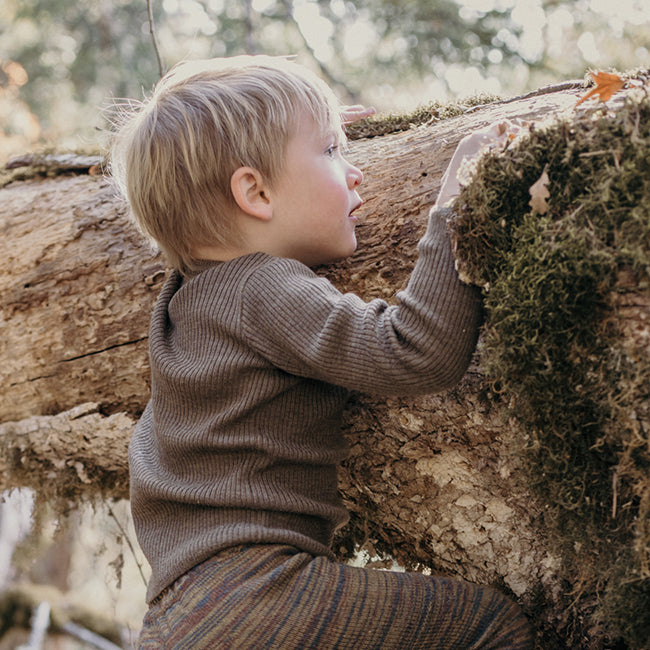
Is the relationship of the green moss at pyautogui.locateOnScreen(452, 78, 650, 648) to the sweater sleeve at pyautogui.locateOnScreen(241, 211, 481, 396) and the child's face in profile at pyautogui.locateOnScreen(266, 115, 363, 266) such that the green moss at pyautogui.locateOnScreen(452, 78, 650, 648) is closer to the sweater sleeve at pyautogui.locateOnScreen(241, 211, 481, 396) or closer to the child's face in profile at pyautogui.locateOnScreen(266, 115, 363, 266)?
the sweater sleeve at pyautogui.locateOnScreen(241, 211, 481, 396)

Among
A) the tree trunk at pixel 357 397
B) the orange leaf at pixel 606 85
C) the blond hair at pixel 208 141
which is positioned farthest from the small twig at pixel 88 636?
the orange leaf at pixel 606 85

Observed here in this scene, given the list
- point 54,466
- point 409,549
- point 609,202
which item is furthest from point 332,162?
point 54,466

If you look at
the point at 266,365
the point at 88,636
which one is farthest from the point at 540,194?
the point at 88,636

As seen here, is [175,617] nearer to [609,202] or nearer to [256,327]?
[256,327]

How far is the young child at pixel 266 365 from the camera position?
5.50ft

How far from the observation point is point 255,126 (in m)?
1.96

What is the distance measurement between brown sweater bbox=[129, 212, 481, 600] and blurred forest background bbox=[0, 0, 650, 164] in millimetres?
5141

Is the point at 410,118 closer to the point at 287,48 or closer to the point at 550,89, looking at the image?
the point at 550,89

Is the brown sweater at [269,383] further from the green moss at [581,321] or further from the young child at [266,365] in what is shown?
the green moss at [581,321]

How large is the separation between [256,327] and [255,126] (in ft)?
2.02

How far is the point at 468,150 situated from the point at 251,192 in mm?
643

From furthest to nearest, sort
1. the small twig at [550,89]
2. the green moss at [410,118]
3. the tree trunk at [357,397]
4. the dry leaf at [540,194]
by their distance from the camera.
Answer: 1. the green moss at [410,118]
2. the small twig at [550,89]
3. the tree trunk at [357,397]
4. the dry leaf at [540,194]

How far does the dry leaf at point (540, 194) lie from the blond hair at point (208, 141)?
79 centimetres

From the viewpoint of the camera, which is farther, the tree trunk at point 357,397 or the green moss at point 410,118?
the green moss at point 410,118
